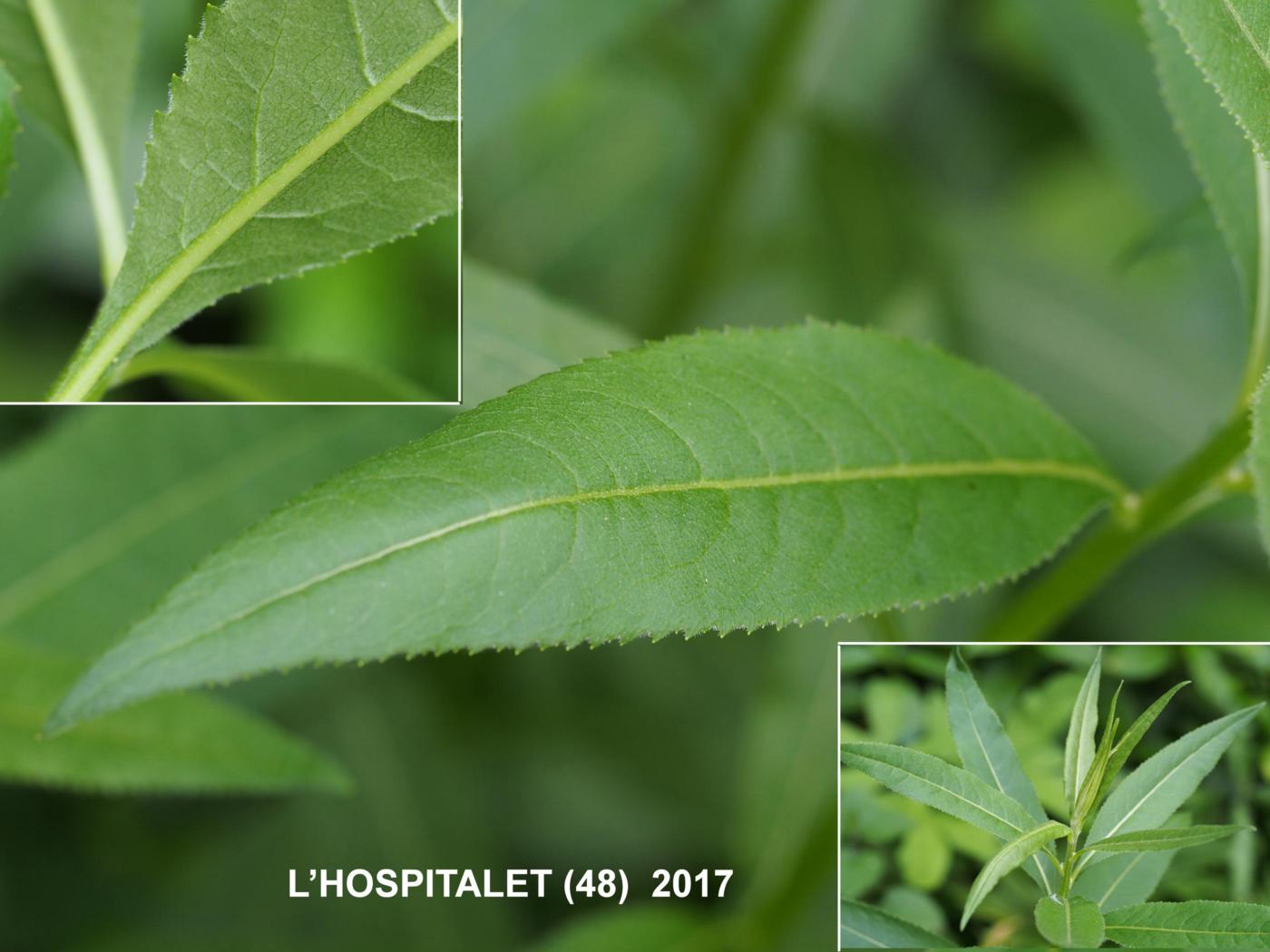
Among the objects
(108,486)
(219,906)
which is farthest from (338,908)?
(108,486)

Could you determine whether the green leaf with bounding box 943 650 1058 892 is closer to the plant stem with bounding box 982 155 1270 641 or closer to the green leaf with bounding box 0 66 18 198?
the plant stem with bounding box 982 155 1270 641

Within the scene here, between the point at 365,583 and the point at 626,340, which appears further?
the point at 626,340

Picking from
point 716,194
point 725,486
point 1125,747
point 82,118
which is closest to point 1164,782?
point 1125,747

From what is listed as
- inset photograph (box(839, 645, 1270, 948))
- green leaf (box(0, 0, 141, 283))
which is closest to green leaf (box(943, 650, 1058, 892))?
inset photograph (box(839, 645, 1270, 948))

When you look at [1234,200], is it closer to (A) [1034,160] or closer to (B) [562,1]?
(B) [562,1]

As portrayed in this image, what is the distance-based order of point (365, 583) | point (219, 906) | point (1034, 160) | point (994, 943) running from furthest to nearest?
point (1034, 160)
point (219, 906)
point (994, 943)
point (365, 583)

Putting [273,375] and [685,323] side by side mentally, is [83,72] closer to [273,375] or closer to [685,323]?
[273,375]
